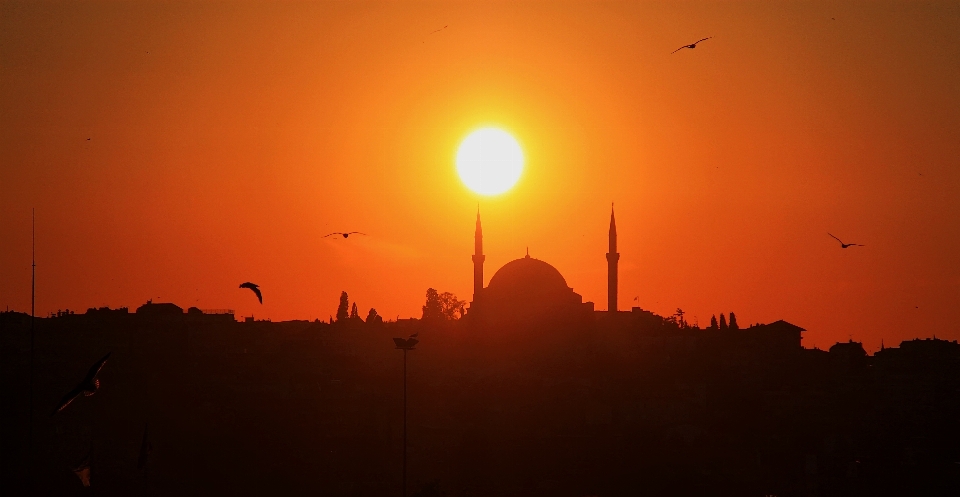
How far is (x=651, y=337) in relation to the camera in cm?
6881

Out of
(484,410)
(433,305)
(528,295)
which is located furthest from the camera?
(433,305)

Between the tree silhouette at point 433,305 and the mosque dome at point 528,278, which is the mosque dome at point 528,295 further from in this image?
the tree silhouette at point 433,305

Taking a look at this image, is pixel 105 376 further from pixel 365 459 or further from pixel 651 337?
pixel 651 337

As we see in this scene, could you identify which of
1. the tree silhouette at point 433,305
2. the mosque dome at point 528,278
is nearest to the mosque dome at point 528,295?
the mosque dome at point 528,278

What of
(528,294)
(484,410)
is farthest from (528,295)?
(484,410)

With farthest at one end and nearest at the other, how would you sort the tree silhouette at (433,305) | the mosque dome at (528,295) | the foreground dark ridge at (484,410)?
the tree silhouette at (433,305)
the mosque dome at (528,295)
the foreground dark ridge at (484,410)

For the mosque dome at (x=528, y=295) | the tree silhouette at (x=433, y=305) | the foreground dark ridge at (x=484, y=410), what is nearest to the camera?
the foreground dark ridge at (x=484, y=410)

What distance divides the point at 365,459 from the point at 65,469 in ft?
33.8

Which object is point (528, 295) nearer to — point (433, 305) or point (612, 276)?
point (612, 276)

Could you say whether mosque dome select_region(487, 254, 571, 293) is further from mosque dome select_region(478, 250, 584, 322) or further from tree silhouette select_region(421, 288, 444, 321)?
tree silhouette select_region(421, 288, 444, 321)

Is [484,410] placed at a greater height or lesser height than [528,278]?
lesser

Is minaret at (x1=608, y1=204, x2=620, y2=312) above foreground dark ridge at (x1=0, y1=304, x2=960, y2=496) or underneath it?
above

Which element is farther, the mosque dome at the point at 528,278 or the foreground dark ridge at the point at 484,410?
the mosque dome at the point at 528,278

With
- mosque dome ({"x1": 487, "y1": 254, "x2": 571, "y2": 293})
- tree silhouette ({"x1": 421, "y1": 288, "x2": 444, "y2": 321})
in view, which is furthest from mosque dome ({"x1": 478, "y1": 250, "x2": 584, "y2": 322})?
tree silhouette ({"x1": 421, "y1": 288, "x2": 444, "y2": 321})
